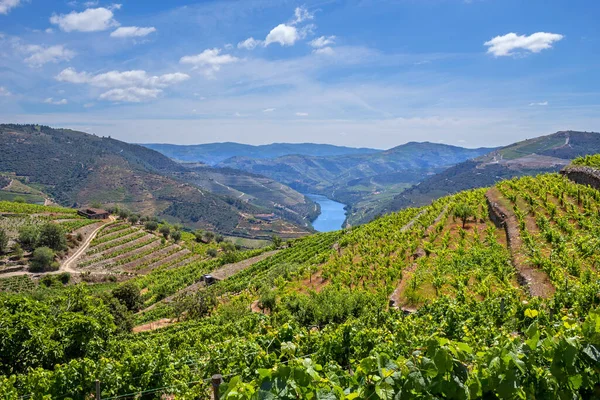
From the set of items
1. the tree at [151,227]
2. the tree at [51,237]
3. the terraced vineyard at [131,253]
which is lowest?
the terraced vineyard at [131,253]

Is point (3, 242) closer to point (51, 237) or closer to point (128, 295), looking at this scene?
point (51, 237)

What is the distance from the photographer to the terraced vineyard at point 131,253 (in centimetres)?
6894

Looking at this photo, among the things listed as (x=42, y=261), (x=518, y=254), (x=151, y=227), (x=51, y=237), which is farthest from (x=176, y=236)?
(x=518, y=254)

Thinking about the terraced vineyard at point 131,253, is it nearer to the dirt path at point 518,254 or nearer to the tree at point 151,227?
the tree at point 151,227

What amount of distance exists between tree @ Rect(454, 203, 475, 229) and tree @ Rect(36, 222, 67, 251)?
70.1 m

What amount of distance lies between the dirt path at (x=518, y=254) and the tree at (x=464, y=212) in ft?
4.45

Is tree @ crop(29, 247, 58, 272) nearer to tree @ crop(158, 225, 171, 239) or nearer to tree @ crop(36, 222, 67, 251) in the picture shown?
tree @ crop(36, 222, 67, 251)

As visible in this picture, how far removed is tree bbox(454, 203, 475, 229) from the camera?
2544cm

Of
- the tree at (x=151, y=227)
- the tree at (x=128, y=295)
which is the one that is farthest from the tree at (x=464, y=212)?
the tree at (x=151, y=227)

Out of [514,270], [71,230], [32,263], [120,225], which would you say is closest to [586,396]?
[514,270]

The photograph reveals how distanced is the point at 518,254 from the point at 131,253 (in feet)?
245

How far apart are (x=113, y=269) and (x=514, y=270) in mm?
68555

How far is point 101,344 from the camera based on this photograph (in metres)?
12.6

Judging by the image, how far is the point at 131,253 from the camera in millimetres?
75375
